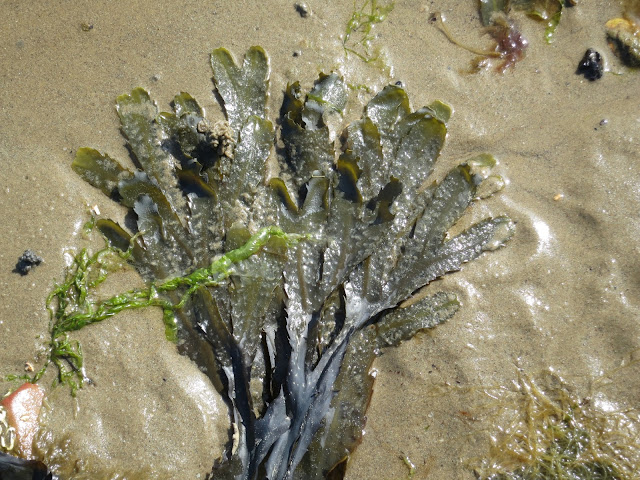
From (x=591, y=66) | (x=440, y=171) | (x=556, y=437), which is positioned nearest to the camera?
(x=556, y=437)

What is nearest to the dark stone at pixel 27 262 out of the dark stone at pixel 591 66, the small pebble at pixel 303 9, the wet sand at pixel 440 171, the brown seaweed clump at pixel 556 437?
the wet sand at pixel 440 171

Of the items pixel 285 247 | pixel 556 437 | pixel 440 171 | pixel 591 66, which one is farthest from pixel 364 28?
pixel 556 437

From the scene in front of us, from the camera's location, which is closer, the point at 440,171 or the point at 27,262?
Result: the point at 27,262

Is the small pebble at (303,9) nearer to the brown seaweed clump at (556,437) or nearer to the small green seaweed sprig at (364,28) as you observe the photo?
the small green seaweed sprig at (364,28)

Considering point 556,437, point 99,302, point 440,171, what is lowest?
point 99,302

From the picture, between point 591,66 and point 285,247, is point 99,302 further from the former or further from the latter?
point 591,66

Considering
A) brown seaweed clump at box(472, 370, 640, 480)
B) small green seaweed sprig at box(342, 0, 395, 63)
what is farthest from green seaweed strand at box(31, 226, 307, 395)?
brown seaweed clump at box(472, 370, 640, 480)

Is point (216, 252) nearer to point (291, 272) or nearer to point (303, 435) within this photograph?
point (291, 272)
